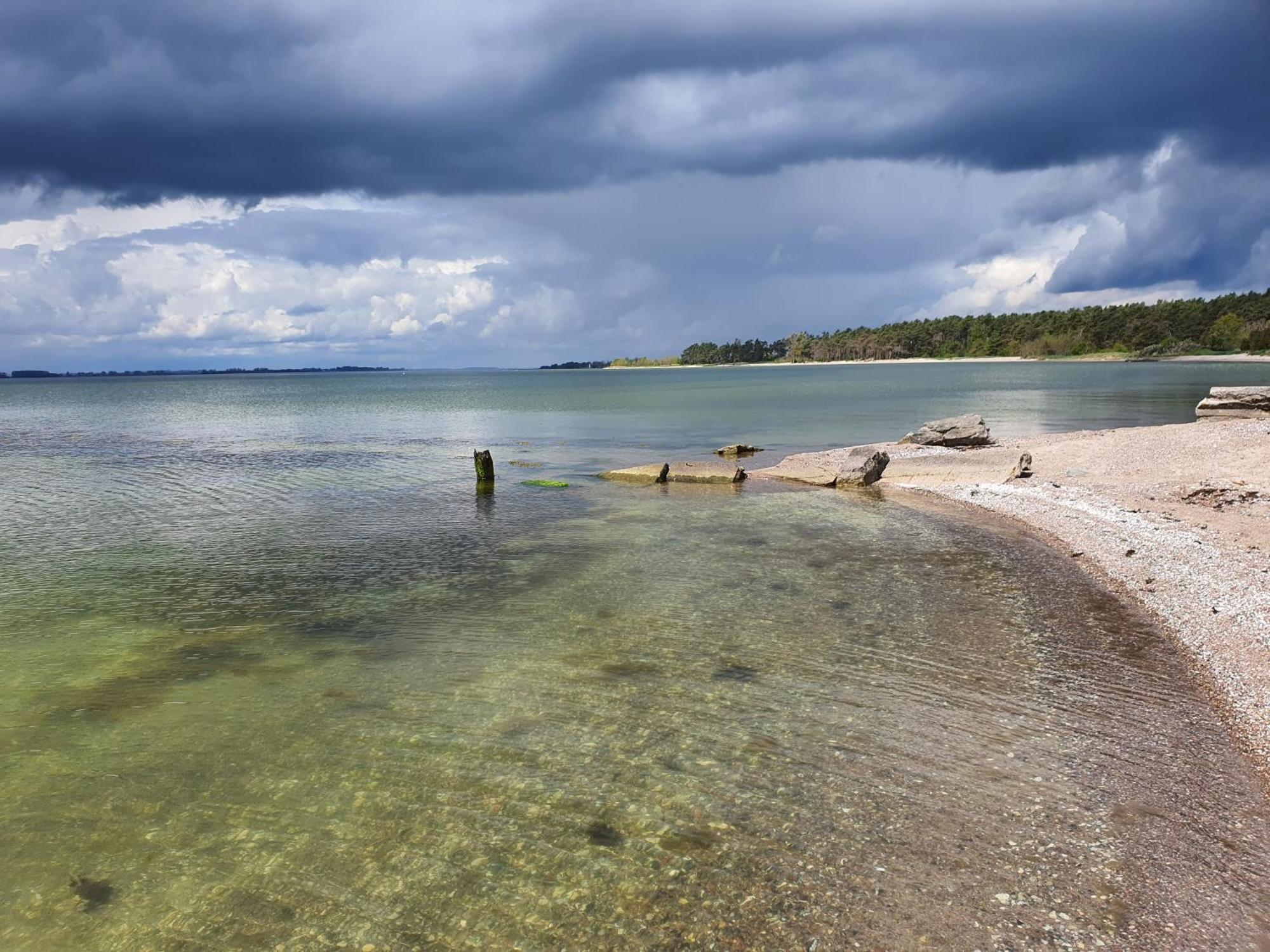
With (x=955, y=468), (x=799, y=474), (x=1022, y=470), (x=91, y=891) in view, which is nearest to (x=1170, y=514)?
(x=1022, y=470)

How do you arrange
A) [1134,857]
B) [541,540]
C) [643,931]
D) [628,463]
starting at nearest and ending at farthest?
[643,931] → [1134,857] → [541,540] → [628,463]

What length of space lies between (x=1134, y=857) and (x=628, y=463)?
29061 mm

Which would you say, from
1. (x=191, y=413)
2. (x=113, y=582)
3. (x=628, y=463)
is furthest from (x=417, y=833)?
(x=191, y=413)

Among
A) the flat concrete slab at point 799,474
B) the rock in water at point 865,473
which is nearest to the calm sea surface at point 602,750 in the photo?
the rock in water at point 865,473

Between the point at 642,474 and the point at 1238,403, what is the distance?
33780 millimetres

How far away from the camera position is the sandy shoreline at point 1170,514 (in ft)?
34.4

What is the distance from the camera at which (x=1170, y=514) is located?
741 inches

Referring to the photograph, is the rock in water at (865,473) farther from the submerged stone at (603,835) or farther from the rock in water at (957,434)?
the submerged stone at (603,835)

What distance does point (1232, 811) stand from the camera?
23.4 ft

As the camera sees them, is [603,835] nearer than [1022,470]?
Yes

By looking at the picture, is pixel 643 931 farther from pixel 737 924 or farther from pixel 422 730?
pixel 422 730

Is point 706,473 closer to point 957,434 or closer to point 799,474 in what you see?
point 799,474

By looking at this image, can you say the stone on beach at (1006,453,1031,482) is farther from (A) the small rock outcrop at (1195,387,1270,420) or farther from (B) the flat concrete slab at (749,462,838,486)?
(A) the small rock outcrop at (1195,387,1270,420)


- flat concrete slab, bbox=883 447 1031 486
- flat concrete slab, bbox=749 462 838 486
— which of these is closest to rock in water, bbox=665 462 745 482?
flat concrete slab, bbox=749 462 838 486
